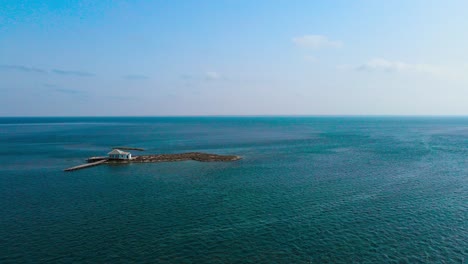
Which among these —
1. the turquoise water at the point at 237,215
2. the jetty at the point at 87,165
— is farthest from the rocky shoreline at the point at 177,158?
the turquoise water at the point at 237,215

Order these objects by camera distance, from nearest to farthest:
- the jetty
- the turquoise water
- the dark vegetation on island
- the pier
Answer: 1. the turquoise water
2. the jetty
3. the dark vegetation on island
4. the pier

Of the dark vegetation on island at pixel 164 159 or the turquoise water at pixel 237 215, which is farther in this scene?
the dark vegetation on island at pixel 164 159

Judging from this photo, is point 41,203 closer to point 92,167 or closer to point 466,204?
point 92,167

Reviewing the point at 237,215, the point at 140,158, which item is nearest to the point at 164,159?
the point at 140,158

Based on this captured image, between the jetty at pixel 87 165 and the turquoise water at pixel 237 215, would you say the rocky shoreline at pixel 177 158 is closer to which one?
the jetty at pixel 87 165

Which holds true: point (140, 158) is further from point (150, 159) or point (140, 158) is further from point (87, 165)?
point (87, 165)

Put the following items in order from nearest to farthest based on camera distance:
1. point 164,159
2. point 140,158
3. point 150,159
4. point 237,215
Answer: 1. point 237,215
2. point 150,159
3. point 164,159
4. point 140,158

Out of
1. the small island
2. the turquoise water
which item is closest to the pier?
the small island

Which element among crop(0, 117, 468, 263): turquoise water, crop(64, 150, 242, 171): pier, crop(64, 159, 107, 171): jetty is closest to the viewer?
crop(0, 117, 468, 263): turquoise water

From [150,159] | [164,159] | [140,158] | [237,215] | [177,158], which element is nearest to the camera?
[237,215]

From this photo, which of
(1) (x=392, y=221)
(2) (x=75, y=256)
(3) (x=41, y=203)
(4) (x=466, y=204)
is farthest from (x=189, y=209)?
(4) (x=466, y=204)

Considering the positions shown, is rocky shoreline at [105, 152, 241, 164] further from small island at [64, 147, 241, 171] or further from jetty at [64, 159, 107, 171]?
jetty at [64, 159, 107, 171]
